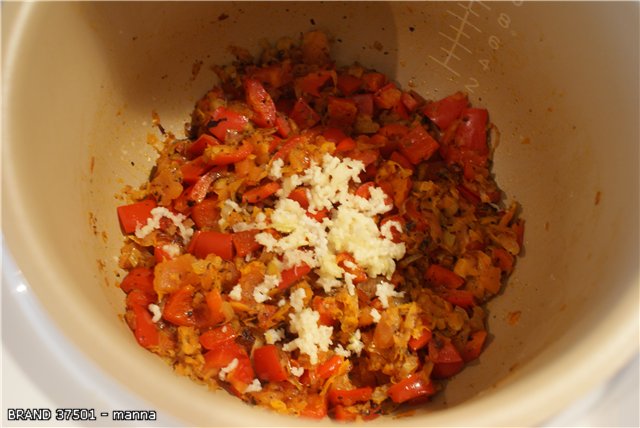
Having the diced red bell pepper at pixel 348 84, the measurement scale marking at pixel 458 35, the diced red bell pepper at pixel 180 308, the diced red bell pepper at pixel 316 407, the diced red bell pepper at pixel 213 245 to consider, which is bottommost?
the diced red bell pepper at pixel 316 407

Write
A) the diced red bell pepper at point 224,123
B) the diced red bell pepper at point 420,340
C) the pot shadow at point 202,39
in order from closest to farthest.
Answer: the diced red bell pepper at point 420,340, the pot shadow at point 202,39, the diced red bell pepper at point 224,123

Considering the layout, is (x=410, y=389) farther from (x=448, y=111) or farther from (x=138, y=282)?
(x=448, y=111)

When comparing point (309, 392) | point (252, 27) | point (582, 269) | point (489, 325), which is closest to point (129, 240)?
point (309, 392)

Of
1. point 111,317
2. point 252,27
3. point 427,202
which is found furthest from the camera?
point 252,27

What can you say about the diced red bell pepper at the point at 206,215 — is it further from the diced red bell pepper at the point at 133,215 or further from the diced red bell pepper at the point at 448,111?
the diced red bell pepper at the point at 448,111

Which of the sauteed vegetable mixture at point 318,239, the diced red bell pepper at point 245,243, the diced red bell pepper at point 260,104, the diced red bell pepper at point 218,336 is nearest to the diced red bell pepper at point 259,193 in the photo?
the sauteed vegetable mixture at point 318,239

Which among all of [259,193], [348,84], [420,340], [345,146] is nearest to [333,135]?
[345,146]

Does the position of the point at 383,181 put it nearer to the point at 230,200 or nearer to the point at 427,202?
the point at 427,202
